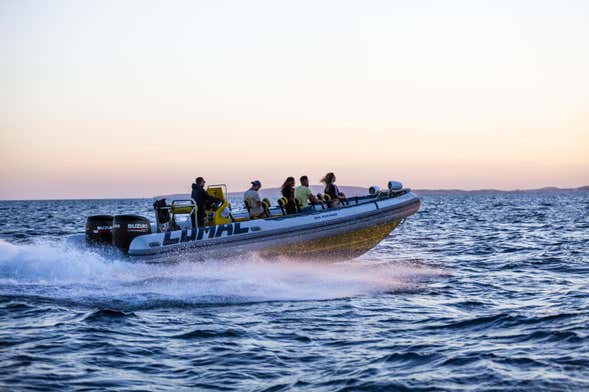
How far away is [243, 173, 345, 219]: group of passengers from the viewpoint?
40.0ft

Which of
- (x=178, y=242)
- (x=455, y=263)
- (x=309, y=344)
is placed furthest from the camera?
(x=455, y=263)

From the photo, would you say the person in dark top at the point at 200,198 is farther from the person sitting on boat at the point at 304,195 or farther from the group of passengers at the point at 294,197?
the person sitting on boat at the point at 304,195

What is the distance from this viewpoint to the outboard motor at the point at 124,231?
11.7 metres

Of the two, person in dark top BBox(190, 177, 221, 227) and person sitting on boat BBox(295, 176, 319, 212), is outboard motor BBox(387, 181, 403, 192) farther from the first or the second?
person in dark top BBox(190, 177, 221, 227)

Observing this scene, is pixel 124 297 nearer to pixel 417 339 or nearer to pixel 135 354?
pixel 135 354

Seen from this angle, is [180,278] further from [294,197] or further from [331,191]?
[331,191]

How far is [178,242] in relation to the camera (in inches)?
459

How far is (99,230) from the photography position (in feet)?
38.9

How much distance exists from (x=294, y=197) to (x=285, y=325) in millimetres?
5126

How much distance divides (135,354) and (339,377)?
2109mm

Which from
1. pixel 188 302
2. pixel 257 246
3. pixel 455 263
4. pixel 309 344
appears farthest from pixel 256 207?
pixel 309 344

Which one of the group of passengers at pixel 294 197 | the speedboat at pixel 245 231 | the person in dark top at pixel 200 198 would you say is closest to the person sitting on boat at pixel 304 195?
the group of passengers at pixel 294 197

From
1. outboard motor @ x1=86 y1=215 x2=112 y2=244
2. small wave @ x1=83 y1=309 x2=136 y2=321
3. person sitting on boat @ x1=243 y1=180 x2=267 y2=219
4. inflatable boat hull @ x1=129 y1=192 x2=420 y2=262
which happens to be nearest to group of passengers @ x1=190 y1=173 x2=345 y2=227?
person sitting on boat @ x1=243 y1=180 x2=267 y2=219

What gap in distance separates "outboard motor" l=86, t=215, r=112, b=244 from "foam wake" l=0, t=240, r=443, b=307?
12.1 inches
